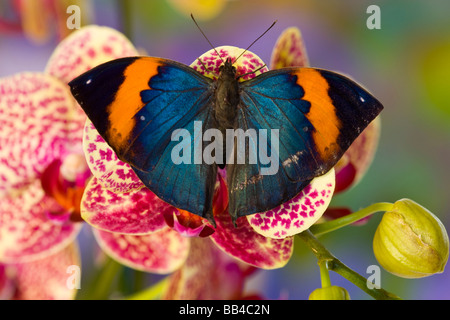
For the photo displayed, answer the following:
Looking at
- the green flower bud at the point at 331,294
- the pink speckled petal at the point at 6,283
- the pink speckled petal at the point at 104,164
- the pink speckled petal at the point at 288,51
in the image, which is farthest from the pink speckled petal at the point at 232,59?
the pink speckled petal at the point at 6,283

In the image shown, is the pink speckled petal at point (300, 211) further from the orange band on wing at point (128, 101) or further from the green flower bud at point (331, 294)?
the orange band on wing at point (128, 101)

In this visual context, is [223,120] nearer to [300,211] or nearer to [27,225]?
[300,211]

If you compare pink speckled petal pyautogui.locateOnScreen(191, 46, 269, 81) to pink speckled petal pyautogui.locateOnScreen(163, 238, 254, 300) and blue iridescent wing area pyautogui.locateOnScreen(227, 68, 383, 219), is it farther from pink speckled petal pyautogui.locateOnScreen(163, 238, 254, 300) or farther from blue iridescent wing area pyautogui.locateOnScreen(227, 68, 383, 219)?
pink speckled petal pyautogui.locateOnScreen(163, 238, 254, 300)

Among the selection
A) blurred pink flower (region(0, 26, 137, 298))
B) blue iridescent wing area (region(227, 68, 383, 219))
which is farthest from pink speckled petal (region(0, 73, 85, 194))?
blue iridescent wing area (region(227, 68, 383, 219))

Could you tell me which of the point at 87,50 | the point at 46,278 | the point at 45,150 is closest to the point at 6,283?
the point at 46,278

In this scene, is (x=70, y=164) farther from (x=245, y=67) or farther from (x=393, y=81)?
(x=393, y=81)
